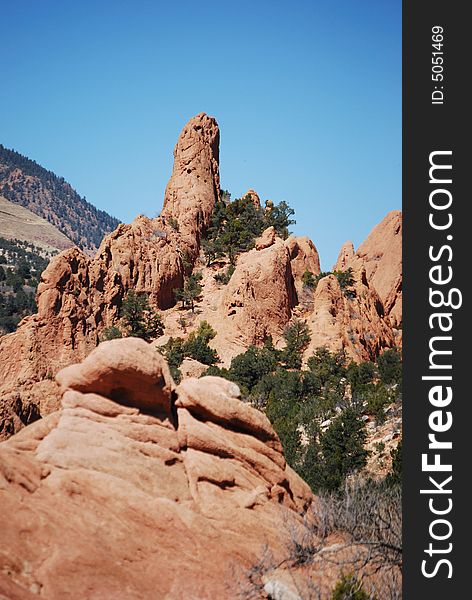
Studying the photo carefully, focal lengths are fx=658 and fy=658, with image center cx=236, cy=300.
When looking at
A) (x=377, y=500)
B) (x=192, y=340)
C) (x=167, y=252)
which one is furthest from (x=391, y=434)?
(x=167, y=252)

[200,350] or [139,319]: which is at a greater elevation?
[139,319]

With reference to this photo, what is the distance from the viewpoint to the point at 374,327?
175ft

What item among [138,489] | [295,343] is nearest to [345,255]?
[295,343]

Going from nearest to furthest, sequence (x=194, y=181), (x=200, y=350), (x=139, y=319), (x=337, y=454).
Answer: (x=337, y=454)
(x=200, y=350)
(x=139, y=319)
(x=194, y=181)

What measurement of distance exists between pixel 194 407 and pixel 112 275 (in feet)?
120

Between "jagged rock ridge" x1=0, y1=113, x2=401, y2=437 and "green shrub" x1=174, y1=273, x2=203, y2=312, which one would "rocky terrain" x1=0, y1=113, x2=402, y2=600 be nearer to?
"jagged rock ridge" x1=0, y1=113, x2=401, y2=437

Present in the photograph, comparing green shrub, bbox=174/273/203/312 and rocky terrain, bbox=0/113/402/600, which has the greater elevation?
green shrub, bbox=174/273/203/312

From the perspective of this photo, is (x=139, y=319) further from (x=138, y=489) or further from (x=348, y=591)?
(x=348, y=591)

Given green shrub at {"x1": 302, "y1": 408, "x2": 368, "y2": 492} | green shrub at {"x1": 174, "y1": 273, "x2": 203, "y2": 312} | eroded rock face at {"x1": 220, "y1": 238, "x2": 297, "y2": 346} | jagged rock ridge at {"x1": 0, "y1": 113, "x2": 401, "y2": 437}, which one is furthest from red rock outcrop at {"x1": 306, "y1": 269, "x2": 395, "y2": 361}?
green shrub at {"x1": 302, "y1": 408, "x2": 368, "y2": 492}

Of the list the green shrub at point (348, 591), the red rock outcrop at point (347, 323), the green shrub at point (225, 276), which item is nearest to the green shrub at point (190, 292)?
the green shrub at point (225, 276)

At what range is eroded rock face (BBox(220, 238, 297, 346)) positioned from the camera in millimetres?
50312

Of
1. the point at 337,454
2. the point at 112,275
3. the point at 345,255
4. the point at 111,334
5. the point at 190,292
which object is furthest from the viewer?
the point at 345,255

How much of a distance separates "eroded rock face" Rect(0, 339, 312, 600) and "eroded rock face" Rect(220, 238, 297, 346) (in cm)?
3225

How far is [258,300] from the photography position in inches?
1988
